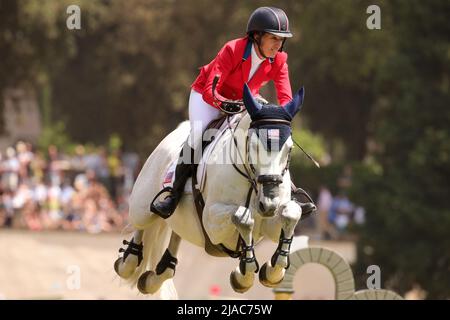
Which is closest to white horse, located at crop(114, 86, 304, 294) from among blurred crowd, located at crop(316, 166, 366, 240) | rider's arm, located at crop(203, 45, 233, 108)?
rider's arm, located at crop(203, 45, 233, 108)

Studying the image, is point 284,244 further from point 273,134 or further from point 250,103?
point 250,103

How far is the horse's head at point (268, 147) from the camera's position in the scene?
8.99 m

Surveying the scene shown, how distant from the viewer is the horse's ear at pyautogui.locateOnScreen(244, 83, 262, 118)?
30.4ft

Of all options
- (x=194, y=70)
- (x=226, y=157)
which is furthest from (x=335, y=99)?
(x=226, y=157)

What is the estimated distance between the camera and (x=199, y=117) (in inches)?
404

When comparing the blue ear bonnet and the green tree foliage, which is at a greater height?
the blue ear bonnet

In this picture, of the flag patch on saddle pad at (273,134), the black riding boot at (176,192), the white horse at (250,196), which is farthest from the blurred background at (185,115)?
the flag patch on saddle pad at (273,134)

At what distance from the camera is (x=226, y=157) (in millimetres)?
9680

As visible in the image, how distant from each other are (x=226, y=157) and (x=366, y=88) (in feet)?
97.6

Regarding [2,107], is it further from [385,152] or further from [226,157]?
[226,157]

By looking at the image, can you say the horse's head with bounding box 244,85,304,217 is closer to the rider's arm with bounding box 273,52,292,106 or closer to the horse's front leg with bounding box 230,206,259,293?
the horse's front leg with bounding box 230,206,259,293

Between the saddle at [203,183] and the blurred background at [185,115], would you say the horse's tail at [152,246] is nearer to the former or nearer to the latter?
the blurred background at [185,115]

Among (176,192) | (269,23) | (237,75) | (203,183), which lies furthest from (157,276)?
(269,23)

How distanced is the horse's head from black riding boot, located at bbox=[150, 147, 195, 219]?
1154 millimetres
